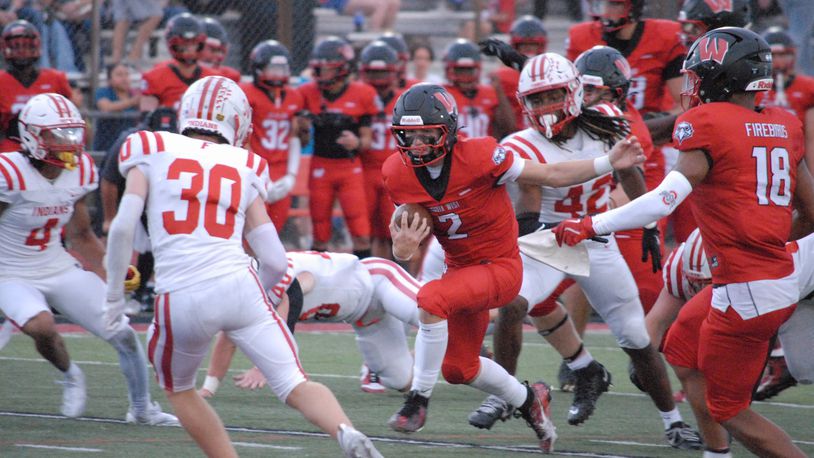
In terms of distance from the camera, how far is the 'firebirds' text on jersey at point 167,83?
10.4m

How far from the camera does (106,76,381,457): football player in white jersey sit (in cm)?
474

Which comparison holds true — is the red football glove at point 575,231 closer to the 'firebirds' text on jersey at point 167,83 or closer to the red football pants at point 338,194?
the 'firebirds' text on jersey at point 167,83

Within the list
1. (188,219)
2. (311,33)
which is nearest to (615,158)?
(188,219)

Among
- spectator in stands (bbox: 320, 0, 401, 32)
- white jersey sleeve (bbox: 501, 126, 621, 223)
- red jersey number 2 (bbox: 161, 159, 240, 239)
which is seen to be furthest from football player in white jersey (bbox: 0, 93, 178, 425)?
spectator in stands (bbox: 320, 0, 401, 32)

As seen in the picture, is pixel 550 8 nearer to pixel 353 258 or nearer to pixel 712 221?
pixel 353 258

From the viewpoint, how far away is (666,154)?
9477 mm

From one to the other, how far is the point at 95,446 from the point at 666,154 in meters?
5.12

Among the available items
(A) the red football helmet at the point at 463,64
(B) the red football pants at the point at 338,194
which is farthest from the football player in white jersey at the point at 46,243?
(A) the red football helmet at the point at 463,64

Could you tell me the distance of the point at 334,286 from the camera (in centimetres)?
A: 685

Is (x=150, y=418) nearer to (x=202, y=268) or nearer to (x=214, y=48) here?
(x=202, y=268)

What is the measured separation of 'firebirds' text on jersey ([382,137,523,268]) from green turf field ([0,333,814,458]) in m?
0.87

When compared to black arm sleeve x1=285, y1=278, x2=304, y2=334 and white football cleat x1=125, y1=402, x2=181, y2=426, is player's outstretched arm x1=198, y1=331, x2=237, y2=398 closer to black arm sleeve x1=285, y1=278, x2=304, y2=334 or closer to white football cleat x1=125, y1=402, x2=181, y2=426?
white football cleat x1=125, y1=402, x2=181, y2=426

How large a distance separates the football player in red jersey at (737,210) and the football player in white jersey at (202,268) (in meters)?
1.29

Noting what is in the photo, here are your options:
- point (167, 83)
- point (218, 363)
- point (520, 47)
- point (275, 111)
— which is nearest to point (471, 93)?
point (520, 47)
